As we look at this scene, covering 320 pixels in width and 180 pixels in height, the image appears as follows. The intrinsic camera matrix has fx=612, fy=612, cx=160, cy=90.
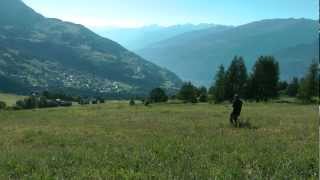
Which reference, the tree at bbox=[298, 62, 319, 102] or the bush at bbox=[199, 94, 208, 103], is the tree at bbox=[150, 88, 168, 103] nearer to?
the bush at bbox=[199, 94, 208, 103]

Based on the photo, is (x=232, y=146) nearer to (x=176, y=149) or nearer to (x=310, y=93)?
(x=176, y=149)

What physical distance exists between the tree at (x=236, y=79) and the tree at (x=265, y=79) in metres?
2.43

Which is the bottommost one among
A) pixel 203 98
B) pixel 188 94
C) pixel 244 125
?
pixel 244 125

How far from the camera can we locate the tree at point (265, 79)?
133250mm

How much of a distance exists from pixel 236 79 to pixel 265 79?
6545 millimetres

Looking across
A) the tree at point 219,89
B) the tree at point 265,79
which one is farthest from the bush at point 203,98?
the tree at point 265,79

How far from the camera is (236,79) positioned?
136125 millimetres

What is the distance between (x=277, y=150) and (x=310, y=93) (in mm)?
102765

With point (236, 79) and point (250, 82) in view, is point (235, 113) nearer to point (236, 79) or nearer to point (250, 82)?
point (250, 82)

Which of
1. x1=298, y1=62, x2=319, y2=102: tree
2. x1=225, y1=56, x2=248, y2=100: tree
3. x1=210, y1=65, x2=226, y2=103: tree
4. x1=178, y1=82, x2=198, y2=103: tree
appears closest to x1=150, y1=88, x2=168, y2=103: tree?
x1=178, y1=82, x2=198, y2=103: tree

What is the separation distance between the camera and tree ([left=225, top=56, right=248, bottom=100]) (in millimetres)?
135800

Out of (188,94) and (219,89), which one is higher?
(219,89)

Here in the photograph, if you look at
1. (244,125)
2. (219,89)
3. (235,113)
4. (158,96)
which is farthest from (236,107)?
(158,96)

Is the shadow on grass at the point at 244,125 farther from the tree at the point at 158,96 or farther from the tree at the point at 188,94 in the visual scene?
the tree at the point at 158,96
